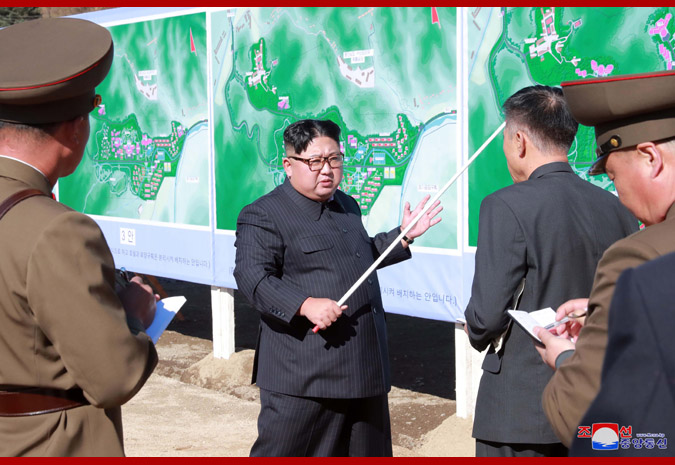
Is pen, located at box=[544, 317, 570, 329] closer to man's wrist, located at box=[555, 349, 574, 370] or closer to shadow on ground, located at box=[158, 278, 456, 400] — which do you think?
man's wrist, located at box=[555, 349, 574, 370]

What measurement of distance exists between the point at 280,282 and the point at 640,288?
2379 millimetres

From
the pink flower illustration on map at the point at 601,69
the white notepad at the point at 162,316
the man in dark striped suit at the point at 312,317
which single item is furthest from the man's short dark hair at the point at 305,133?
the white notepad at the point at 162,316

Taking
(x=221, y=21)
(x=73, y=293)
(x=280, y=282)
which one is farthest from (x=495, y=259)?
(x=221, y=21)

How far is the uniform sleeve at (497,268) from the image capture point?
9.39 feet

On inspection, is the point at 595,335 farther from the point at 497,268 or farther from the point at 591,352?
the point at 497,268

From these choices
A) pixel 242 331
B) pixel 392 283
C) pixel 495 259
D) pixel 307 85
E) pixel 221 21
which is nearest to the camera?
pixel 495 259

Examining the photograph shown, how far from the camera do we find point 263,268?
3582mm

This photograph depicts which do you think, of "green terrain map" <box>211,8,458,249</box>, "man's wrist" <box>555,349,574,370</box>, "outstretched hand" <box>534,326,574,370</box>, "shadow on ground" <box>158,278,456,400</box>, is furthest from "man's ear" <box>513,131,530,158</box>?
"shadow on ground" <box>158,278,456,400</box>

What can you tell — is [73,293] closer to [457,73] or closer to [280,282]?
[280,282]

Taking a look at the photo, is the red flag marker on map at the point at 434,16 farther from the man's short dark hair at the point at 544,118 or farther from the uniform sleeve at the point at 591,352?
the uniform sleeve at the point at 591,352

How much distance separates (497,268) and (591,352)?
1231 mm

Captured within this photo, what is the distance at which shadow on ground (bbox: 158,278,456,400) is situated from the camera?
711cm

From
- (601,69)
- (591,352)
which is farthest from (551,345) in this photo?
(601,69)

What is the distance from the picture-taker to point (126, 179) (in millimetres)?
7855
